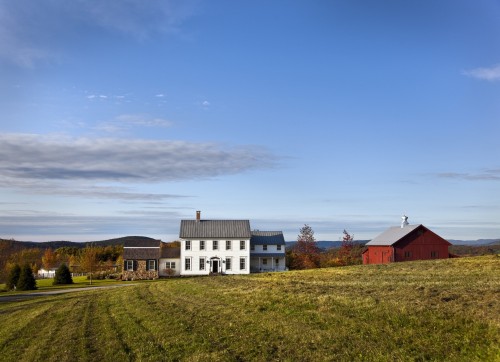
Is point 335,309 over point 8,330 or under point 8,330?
over

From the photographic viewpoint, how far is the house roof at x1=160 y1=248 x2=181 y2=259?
7025 cm

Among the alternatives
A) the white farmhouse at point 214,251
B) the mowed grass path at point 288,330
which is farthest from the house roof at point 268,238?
the mowed grass path at point 288,330

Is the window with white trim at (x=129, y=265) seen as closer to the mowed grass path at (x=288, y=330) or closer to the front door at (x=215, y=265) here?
the front door at (x=215, y=265)

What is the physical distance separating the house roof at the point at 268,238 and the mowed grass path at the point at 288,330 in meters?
51.6

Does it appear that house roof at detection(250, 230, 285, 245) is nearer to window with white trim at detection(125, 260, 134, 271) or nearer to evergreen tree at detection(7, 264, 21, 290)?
window with white trim at detection(125, 260, 134, 271)

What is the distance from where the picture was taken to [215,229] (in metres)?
71.4

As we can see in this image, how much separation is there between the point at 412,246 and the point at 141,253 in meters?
37.5

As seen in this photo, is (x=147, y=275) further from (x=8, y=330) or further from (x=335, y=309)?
(x=335, y=309)

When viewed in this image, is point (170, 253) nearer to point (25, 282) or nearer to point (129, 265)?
point (129, 265)

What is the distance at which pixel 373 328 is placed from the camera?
1312cm

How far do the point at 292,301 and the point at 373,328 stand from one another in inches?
228

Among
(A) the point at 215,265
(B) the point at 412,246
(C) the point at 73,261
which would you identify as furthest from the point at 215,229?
(C) the point at 73,261

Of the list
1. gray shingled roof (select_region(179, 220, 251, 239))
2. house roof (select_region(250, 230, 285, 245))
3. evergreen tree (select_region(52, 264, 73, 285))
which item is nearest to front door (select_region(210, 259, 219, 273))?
gray shingled roof (select_region(179, 220, 251, 239))

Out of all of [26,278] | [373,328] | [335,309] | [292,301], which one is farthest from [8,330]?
[26,278]
